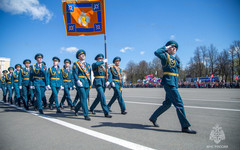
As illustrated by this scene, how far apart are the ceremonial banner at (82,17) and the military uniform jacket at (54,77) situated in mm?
2504

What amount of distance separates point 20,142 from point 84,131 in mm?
1293

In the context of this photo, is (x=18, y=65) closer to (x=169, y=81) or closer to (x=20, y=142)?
(x=20, y=142)

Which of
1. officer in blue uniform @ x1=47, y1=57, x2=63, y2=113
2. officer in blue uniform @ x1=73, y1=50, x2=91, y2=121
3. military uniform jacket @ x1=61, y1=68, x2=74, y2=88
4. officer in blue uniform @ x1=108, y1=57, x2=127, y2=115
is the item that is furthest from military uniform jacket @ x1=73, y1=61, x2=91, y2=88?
military uniform jacket @ x1=61, y1=68, x2=74, y2=88

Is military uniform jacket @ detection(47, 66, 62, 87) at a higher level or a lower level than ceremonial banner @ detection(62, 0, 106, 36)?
lower

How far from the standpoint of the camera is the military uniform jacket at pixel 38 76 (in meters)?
6.46

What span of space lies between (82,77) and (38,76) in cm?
259

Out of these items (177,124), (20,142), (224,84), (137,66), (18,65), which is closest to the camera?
(20,142)

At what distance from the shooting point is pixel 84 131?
3660mm

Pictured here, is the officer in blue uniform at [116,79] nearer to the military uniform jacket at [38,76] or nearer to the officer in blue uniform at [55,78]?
the officer in blue uniform at [55,78]

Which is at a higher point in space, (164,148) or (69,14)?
(69,14)

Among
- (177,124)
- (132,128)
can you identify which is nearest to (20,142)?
(132,128)

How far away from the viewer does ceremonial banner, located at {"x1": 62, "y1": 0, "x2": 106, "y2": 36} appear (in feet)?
26.9

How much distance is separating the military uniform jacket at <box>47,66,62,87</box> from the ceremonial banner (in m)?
2.50

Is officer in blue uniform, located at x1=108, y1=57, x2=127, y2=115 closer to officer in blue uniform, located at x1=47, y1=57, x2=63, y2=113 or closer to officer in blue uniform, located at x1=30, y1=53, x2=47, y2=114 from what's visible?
officer in blue uniform, located at x1=47, y1=57, x2=63, y2=113
